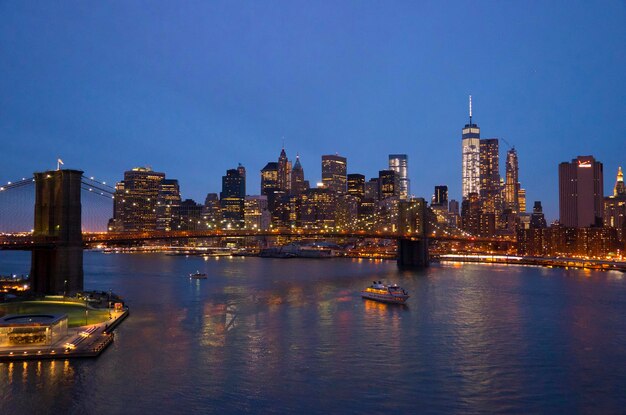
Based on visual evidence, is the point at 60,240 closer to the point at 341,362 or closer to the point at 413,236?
the point at 341,362

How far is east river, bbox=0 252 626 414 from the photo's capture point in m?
19.0

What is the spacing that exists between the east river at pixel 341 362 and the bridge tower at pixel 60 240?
488 cm

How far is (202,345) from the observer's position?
88.4 ft

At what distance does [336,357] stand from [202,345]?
262 inches

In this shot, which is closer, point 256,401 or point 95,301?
point 256,401

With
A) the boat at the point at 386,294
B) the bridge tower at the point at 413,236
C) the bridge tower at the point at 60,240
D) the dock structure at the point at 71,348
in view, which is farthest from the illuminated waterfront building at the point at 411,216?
the dock structure at the point at 71,348

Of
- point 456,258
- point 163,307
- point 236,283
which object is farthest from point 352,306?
point 456,258

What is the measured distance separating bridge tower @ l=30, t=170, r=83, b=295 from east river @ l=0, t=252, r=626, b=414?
192 inches

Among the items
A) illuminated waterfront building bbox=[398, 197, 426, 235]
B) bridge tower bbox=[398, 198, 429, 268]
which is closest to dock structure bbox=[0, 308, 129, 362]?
bridge tower bbox=[398, 198, 429, 268]

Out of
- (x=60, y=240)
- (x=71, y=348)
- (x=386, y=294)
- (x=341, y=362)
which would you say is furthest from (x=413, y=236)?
(x=71, y=348)

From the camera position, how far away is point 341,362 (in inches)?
938

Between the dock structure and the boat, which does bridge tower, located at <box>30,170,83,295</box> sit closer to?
the dock structure

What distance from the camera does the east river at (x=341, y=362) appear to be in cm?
1895

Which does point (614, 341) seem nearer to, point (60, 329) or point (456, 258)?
point (60, 329)
